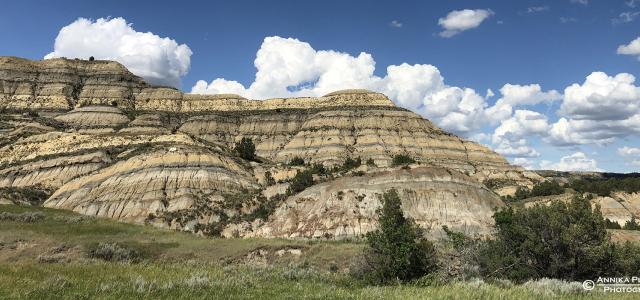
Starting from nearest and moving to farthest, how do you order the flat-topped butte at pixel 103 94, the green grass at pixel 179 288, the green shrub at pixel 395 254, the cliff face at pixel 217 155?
the green grass at pixel 179 288, the green shrub at pixel 395 254, the cliff face at pixel 217 155, the flat-topped butte at pixel 103 94

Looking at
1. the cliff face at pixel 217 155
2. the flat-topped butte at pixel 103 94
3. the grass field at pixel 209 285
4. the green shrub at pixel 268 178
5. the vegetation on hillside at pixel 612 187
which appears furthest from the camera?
the flat-topped butte at pixel 103 94

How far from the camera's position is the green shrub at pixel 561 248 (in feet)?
65.6

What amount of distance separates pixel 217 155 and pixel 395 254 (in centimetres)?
6652

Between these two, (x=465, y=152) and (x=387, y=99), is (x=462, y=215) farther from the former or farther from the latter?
(x=387, y=99)

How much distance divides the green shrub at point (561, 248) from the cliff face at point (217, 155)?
30538mm

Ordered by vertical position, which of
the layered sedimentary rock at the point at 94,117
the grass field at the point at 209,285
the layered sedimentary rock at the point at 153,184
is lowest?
the grass field at the point at 209,285

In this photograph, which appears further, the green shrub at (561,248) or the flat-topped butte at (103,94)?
the flat-topped butte at (103,94)

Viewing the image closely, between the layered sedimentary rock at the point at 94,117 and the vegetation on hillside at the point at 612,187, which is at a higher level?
the layered sedimentary rock at the point at 94,117

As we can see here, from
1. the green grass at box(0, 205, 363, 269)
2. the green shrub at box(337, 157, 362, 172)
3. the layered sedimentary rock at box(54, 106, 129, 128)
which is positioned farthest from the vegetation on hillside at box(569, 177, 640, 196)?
the layered sedimentary rock at box(54, 106, 129, 128)

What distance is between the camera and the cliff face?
56500 millimetres

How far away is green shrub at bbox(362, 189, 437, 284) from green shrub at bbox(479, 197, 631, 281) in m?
2.79

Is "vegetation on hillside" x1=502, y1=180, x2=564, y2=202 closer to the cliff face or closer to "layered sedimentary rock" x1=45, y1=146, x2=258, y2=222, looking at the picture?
the cliff face

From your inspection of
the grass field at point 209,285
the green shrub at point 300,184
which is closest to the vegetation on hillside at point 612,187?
the green shrub at point 300,184

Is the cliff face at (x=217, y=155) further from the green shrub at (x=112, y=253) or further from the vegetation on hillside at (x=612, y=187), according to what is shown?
the green shrub at (x=112, y=253)
